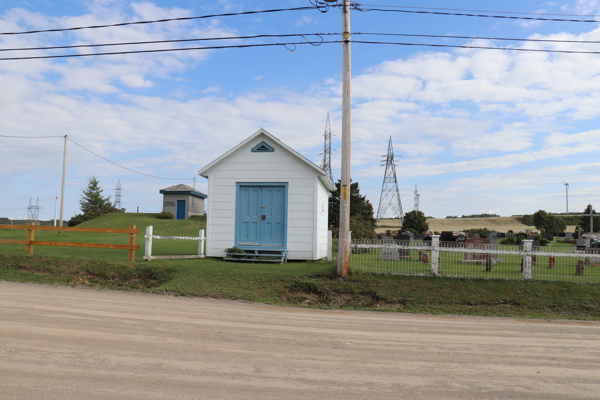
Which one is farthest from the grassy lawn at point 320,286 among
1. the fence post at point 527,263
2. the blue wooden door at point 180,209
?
the blue wooden door at point 180,209

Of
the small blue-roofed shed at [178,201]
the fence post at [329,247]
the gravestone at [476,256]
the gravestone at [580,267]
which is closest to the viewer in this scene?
the gravestone at [476,256]

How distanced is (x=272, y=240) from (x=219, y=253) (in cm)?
191

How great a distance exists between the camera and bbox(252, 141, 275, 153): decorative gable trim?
16.3 m

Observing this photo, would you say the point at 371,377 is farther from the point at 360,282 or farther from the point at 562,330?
the point at 360,282

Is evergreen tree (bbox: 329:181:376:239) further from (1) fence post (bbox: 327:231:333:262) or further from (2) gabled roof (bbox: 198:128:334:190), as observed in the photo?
(2) gabled roof (bbox: 198:128:334:190)

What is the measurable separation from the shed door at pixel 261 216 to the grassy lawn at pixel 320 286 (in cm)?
200

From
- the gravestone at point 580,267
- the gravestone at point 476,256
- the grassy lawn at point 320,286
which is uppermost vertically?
the gravestone at point 476,256

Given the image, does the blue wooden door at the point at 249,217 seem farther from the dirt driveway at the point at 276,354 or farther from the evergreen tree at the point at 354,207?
the evergreen tree at the point at 354,207

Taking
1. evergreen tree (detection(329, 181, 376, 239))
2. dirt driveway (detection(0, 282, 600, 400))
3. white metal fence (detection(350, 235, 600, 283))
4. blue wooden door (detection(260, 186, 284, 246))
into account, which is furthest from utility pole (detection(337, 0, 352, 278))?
evergreen tree (detection(329, 181, 376, 239))

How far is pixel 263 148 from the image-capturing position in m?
16.4

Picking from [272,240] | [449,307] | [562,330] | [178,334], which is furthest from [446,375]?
[272,240]

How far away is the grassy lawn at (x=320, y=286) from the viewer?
10.7m

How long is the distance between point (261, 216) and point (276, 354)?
10.2 metres

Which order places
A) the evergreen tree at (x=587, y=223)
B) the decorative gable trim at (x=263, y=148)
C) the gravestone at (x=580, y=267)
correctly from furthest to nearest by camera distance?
1. the evergreen tree at (x=587, y=223)
2. the decorative gable trim at (x=263, y=148)
3. the gravestone at (x=580, y=267)
